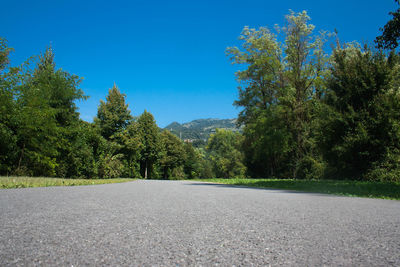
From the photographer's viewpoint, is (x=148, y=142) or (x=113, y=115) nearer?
(x=113, y=115)

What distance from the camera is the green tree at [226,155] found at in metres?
51.4

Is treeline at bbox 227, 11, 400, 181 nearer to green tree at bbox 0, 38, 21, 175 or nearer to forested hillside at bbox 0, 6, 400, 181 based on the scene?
forested hillside at bbox 0, 6, 400, 181

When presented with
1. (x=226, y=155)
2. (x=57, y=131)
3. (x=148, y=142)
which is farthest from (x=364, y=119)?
(x=226, y=155)

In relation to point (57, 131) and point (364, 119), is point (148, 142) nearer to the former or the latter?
point (57, 131)

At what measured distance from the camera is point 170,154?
48125mm

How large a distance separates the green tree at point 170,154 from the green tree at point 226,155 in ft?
36.0

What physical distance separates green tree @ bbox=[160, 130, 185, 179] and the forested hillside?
7.25m

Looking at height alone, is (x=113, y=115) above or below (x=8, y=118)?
above

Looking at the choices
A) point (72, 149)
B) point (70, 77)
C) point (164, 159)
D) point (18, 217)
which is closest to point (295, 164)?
point (72, 149)

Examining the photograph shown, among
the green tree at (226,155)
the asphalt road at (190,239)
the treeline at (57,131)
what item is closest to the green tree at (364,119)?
the asphalt road at (190,239)

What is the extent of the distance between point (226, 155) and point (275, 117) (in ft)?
128

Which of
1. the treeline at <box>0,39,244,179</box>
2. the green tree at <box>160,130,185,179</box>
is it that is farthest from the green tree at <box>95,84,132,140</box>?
the green tree at <box>160,130,185,179</box>

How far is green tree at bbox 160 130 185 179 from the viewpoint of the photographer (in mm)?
47000

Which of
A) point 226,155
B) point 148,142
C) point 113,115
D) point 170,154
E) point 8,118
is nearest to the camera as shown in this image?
point 8,118
